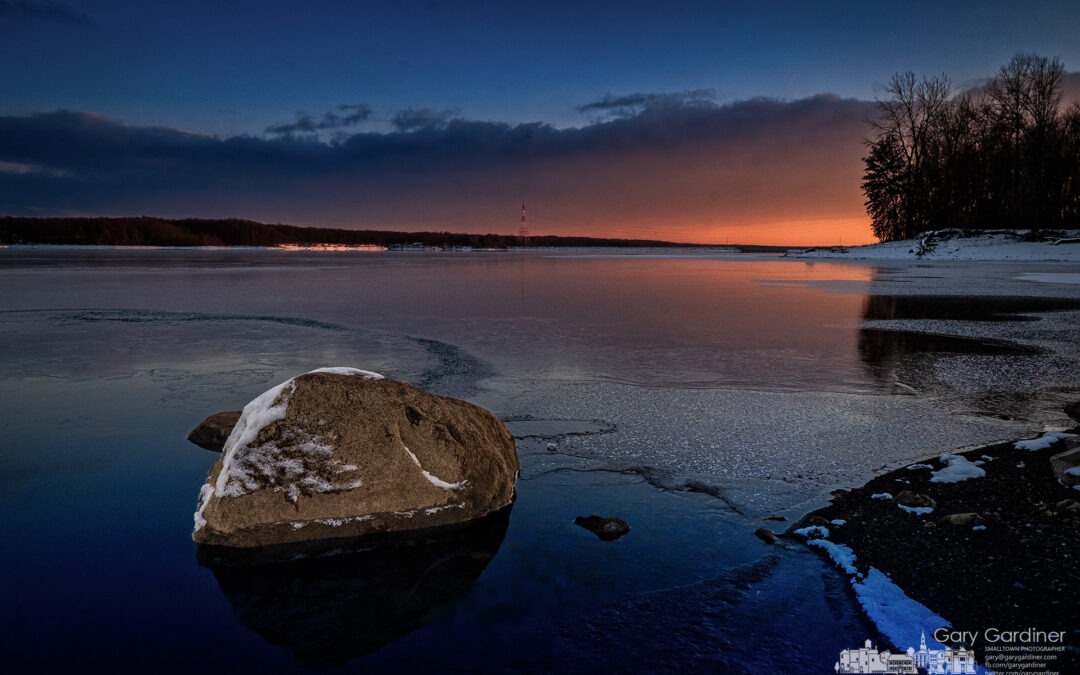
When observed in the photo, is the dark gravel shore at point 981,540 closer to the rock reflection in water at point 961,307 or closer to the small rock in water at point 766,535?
the small rock in water at point 766,535

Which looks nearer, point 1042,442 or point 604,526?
point 604,526

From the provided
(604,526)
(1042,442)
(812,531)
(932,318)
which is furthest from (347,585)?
(932,318)

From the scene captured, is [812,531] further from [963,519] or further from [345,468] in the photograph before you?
[345,468]

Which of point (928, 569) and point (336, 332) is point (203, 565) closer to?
point (928, 569)

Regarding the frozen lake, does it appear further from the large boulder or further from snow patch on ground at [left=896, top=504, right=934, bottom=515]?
snow patch on ground at [left=896, top=504, right=934, bottom=515]

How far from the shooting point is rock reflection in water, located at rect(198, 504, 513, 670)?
2941mm

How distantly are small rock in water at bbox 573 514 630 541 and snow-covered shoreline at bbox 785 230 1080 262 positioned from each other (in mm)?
43149

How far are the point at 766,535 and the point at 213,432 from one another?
178 inches

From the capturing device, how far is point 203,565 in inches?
139

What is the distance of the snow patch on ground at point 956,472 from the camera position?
13.9 ft

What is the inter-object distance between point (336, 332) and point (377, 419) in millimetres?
7500

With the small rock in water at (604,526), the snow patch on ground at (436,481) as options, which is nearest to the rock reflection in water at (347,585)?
the snow patch on ground at (436,481)

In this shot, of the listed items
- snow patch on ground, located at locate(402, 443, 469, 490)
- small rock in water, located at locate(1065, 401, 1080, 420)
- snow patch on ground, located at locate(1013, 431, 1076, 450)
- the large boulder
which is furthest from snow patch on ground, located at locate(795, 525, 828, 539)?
small rock in water, located at locate(1065, 401, 1080, 420)

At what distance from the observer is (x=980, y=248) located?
40.9 metres
